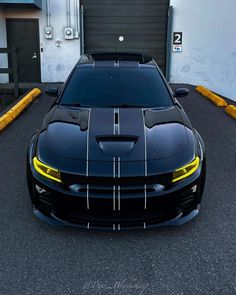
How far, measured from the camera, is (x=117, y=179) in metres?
2.94

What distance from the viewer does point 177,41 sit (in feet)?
41.2

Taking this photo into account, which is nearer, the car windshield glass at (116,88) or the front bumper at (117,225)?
the front bumper at (117,225)

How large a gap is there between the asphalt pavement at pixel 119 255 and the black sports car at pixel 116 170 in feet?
0.72

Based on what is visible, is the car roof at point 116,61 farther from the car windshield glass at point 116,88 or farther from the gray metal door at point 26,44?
the gray metal door at point 26,44

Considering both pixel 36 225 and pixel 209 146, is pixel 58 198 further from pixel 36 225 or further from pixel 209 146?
pixel 209 146

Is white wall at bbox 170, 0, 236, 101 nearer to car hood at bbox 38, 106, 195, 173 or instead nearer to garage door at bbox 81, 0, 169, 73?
garage door at bbox 81, 0, 169, 73

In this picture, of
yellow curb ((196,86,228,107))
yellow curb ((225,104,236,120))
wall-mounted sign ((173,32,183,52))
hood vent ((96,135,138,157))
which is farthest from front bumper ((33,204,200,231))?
wall-mounted sign ((173,32,183,52))

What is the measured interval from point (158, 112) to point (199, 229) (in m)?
1.42

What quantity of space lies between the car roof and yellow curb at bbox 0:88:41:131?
2.65 meters

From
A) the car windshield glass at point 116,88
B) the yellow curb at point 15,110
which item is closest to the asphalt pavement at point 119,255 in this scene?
the car windshield glass at point 116,88

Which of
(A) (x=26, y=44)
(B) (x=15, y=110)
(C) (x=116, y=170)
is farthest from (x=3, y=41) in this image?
(C) (x=116, y=170)

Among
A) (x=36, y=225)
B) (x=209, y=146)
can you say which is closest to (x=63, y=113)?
(x=36, y=225)

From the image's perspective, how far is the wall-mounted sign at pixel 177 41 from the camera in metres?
12.5

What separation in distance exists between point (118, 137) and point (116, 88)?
1.25m
